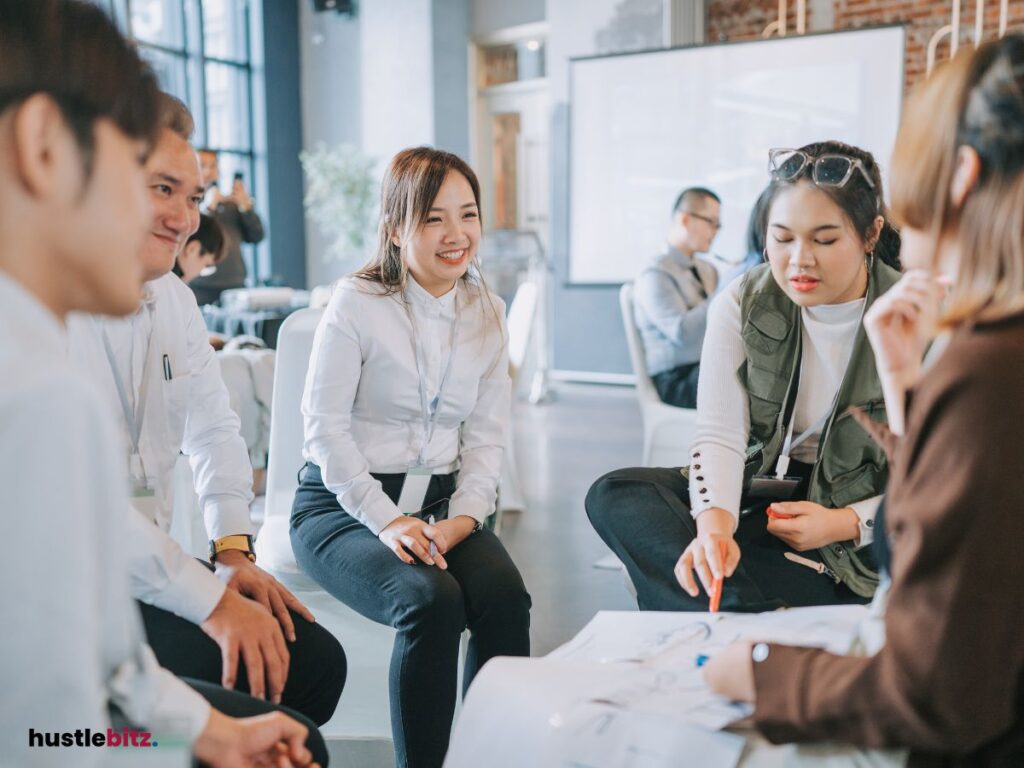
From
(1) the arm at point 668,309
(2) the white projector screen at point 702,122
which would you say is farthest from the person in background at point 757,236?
(2) the white projector screen at point 702,122

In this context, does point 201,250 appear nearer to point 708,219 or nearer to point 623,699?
point 708,219

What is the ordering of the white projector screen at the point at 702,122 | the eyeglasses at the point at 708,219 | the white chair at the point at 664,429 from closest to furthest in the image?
the white chair at the point at 664,429 < the eyeglasses at the point at 708,219 < the white projector screen at the point at 702,122

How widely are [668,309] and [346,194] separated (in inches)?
229

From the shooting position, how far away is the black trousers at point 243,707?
3.46ft

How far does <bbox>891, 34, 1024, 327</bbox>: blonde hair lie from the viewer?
2.40 ft

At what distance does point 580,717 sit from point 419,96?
853 cm

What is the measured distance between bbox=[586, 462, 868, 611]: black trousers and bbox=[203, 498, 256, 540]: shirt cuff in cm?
64

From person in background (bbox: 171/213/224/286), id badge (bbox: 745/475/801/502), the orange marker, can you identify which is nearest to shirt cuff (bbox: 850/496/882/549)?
id badge (bbox: 745/475/801/502)

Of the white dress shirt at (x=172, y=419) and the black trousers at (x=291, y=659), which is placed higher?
the white dress shirt at (x=172, y=419)

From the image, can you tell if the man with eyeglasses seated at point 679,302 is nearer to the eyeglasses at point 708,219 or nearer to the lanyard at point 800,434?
the eyeglasses at point 708,219

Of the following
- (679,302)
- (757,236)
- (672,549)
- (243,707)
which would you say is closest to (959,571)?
(243,707)

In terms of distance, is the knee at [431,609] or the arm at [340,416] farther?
the arm at [340,416]

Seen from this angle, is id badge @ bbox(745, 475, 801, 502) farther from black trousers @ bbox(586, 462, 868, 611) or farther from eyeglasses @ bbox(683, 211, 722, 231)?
eyeglasses @ bbox(683, 211, 722, 231)

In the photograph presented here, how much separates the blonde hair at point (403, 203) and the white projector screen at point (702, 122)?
4.72m
